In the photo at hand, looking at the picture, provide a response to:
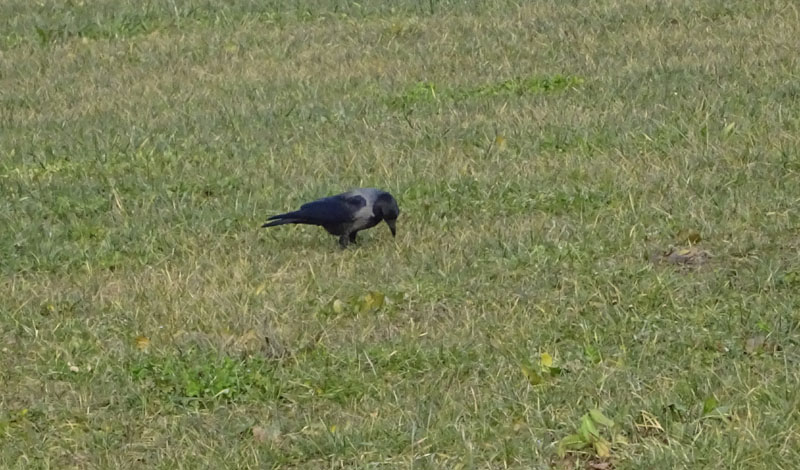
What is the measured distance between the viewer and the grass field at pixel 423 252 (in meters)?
5.46

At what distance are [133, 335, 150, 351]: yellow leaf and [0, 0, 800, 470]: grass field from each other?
1 cm

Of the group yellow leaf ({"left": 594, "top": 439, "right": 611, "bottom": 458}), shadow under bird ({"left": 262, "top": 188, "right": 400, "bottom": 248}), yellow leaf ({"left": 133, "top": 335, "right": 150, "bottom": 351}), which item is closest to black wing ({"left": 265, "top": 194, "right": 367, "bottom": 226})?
shadow under bird ({"left": 262, "top": 188, "right": 400, "bottom": 248})

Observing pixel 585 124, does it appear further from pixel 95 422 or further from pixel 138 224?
pixel 95 422

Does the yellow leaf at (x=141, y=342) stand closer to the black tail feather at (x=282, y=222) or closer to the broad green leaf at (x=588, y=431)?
the black tail feather at (x=282, y=222)

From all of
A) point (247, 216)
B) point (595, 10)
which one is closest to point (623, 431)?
point (247, 216)

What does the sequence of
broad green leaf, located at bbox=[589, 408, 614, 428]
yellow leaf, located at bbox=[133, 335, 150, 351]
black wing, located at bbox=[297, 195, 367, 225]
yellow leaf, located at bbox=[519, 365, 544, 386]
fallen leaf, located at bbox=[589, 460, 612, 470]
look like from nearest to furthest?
1. fallen leaf, located at bbox=[589, 460, 612, 470]
2. broad green leaf, located at bbox=[589, 408, 614, 428]
3. yellow leaf, located at bbox=[519, 365, 544, 386]
4. yellow leaf, located at bbox=[133, 335, 150, 351]
5. black wing, located at bbox=[297, 195, 367, 225]

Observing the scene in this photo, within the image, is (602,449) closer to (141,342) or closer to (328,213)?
(141,342)

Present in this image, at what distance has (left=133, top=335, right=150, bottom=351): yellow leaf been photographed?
6.54 metres

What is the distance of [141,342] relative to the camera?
6.60 metres

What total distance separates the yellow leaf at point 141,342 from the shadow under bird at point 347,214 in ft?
5.10

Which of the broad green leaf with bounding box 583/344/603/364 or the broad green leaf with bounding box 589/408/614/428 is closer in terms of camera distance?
the broad green leaf with bounding box 589/408/614/428

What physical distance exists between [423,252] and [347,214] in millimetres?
581

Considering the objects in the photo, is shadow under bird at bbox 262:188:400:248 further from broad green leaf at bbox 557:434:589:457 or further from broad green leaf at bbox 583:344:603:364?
broad green leaf at bbox 557:434:589:457

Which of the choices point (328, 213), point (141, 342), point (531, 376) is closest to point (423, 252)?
point (328, 213)
